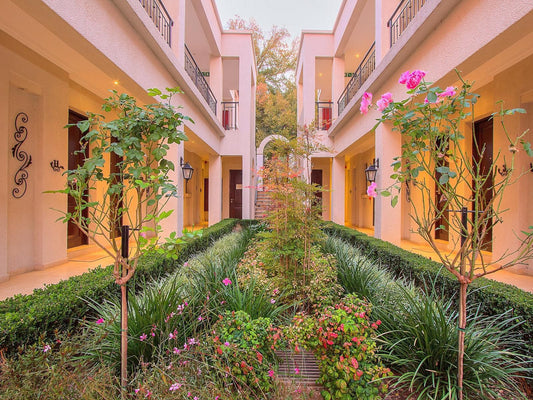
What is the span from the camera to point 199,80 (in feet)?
28.8

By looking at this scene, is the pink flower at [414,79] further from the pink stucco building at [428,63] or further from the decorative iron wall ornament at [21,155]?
the decorative iron wall ornament at [21,155]

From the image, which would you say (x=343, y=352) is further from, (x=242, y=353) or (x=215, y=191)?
(x=215, y=191)

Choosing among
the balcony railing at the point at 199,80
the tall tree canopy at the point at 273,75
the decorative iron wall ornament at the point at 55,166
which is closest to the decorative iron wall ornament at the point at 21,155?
the decorative iron wall ornament at the point at 55,166

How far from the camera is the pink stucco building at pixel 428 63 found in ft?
10.5

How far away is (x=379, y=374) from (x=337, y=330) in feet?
1.34

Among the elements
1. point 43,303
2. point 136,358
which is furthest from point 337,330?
point 43,303

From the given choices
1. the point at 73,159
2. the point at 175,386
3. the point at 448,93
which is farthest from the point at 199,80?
the point at 175,386

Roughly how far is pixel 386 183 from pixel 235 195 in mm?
9735

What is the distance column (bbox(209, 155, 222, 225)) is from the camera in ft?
34.3

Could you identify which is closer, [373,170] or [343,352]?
[343,352]

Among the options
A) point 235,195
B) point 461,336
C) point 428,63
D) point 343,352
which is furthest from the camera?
point 235,195

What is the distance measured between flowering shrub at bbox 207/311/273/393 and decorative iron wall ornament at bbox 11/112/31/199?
15.0 ft

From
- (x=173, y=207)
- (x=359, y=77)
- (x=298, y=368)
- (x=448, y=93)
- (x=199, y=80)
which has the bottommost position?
(x=298, y=368)

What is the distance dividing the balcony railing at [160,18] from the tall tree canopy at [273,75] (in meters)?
14.2
